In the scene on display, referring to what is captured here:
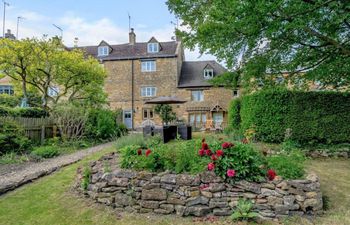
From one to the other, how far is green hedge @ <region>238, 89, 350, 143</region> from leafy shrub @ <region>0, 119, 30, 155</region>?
10.3 metres

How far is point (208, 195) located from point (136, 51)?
81.5ft

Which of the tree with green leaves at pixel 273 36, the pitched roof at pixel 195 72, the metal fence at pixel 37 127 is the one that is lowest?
the metal fence at pixel 37 127

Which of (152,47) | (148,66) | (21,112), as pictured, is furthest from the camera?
(152,47)

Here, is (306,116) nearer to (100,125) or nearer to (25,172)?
(25,172)

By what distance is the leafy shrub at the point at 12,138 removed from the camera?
959cm

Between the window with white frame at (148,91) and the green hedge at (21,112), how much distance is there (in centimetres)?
1236

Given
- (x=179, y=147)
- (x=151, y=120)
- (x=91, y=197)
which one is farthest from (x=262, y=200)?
(x=151, y=120)

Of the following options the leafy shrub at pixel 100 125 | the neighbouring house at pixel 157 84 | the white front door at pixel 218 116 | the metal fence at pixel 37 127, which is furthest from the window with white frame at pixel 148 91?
the metal fence at pixel 37 127

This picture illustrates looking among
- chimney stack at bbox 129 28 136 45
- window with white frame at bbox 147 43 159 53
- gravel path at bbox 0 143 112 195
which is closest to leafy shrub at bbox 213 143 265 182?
gravel path at bbox 0 143 112 195

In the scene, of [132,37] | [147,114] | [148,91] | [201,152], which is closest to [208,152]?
[201,152]

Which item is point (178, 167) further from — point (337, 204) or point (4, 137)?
point (4, 137)

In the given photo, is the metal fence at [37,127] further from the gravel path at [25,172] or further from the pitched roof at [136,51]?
the pitched roof at [136,51]

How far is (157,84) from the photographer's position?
2586 centimetres

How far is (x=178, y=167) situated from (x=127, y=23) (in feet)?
90.4
